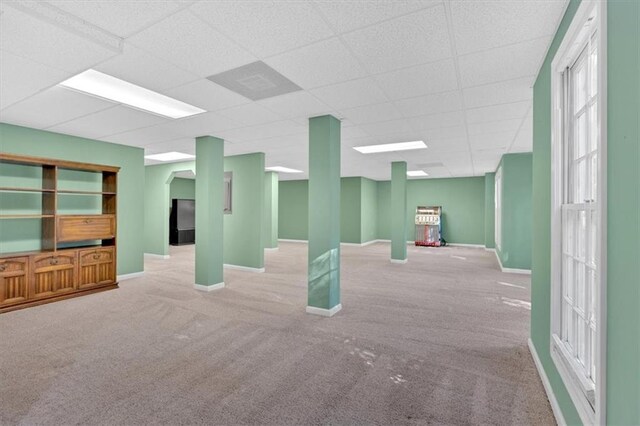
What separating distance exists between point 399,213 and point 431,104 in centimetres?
481

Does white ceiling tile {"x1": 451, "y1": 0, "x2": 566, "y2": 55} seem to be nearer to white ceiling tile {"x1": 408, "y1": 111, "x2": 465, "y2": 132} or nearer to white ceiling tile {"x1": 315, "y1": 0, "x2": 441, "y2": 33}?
white ceiling tile {"x1": 315, "y1": 0, "x2": 441, "y2": 33}

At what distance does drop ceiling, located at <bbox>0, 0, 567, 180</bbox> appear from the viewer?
2.00 metres

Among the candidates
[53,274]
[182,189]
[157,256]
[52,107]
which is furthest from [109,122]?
[182,189]

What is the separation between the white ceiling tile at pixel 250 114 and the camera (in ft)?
12.6

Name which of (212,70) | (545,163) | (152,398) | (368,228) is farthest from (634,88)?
(368,228)

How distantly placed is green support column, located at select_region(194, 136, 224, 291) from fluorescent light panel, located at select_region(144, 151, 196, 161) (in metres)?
1.97

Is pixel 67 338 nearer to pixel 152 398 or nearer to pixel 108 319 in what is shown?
pixel 108 319

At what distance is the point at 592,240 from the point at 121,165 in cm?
682

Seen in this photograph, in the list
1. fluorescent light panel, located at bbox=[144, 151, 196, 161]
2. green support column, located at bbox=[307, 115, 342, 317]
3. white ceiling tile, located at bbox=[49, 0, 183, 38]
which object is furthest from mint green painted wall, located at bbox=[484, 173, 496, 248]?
white ceiling tile, located at bbox=[49, 0, 183, 38]

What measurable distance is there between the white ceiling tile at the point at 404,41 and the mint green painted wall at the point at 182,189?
11.1 meters

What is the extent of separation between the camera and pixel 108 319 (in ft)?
12.5

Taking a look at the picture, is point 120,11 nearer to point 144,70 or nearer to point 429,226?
point 144,70

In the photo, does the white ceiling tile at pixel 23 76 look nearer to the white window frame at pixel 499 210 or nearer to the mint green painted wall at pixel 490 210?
the white window frame at pixel 499 210

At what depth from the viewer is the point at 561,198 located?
6.88 feet
